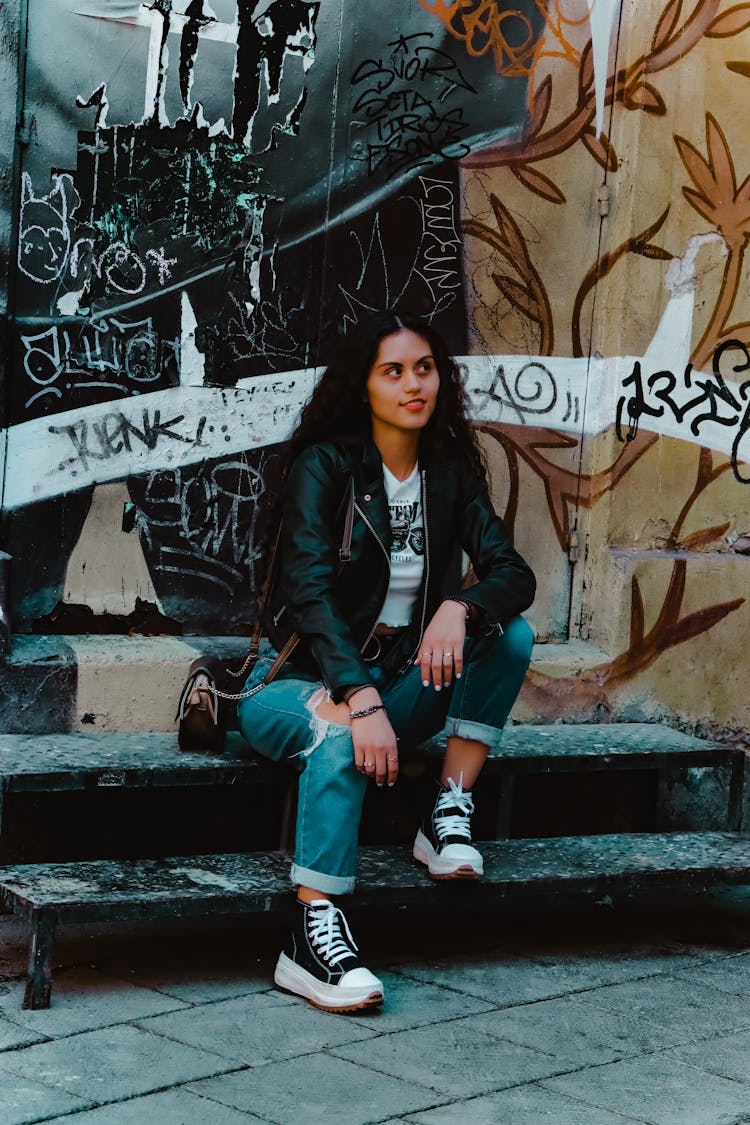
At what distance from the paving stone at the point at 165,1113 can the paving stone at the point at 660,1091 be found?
0.78m

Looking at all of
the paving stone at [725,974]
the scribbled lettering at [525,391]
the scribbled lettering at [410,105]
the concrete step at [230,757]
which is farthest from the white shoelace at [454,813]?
the scribbled lettering at [410,105]

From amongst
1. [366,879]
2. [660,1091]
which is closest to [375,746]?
[366,879]

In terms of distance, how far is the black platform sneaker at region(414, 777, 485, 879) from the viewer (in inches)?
170

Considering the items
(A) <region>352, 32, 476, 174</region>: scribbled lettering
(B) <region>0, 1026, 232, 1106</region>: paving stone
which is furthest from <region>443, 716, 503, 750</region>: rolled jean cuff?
(A) <region>352, 32, 476, 174</region>: scribbled lettering

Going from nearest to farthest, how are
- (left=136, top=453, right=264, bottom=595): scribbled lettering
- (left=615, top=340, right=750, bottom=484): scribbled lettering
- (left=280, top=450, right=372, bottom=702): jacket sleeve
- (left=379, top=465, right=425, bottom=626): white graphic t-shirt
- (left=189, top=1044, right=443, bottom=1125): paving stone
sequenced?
(left=189, top=1044, right=443, bottom=1125): paving stone, (left=280, top=450, right=372, bottom=702): jacket sleeve, (left=379, top=465, right=425, bottom=626): white graphic t-shirt, (left=136, top=453, right=264, bottom=595): scribbled lettering, (left=615, top=340, right=750, bottom=484): scribbled lettering

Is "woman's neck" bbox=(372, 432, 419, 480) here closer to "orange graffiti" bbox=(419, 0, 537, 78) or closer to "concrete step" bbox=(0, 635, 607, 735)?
"concrete step" bbox=(0, 635, 607, 735)

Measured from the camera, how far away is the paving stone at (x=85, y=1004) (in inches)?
149

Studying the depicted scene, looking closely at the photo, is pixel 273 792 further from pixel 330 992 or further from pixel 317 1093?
pixel 317 1093

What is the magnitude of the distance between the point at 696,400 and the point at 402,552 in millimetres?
2186

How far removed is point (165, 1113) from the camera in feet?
10.8

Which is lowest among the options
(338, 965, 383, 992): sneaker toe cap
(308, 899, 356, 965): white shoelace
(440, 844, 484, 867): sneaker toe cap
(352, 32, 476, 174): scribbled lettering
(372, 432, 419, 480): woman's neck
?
(338, 965, 383, 992): sneaker toe cap

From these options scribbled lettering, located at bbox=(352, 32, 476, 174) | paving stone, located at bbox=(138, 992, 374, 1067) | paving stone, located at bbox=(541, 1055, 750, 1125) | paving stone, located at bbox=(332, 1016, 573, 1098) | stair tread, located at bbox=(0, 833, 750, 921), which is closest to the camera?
paving stone, located at bbox=(541, 1055, 750, 1125)

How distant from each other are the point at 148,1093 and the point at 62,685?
Answer: 6.29 feet

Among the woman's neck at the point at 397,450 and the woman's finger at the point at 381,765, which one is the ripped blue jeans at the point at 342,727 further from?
the woman's neck at the point at 397,450
